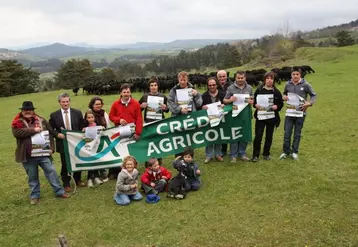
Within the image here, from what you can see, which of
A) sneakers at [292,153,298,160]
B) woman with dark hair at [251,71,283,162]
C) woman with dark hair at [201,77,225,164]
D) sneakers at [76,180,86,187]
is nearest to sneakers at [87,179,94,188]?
sneakers at [76,180,86,187]

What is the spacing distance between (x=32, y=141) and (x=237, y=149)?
4239 mm

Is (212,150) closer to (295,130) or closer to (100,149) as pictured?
(295,130)

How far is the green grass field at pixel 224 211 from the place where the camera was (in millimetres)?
4527

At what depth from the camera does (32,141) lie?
221 inches

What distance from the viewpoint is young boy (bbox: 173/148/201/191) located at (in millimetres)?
5938

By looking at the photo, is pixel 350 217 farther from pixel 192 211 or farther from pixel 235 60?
pixel 235 60

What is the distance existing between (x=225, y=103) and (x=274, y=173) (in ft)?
5.78

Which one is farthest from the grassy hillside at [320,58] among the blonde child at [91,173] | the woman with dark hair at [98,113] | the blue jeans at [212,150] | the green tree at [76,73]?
the blonde child at [91,173]

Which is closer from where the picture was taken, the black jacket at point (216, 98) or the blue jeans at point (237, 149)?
the black jacket at point (216, 98)

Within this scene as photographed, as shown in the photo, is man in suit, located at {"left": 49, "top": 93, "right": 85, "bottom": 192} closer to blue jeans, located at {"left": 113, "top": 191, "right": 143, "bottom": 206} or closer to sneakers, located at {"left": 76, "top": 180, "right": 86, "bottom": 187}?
sneakers, located at {"left": 76, "top": 180, "right": 86, "bottom": 187}

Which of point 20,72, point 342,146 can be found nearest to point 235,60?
point 20,72

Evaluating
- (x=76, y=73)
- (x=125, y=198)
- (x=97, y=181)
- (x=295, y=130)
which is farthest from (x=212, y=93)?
(x=76, y=73)

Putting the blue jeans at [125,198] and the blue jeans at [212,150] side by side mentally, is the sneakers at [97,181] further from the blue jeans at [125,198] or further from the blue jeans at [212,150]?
the blue jeans at [212,150]

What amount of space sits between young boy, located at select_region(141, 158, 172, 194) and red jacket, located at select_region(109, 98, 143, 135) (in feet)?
3.02
